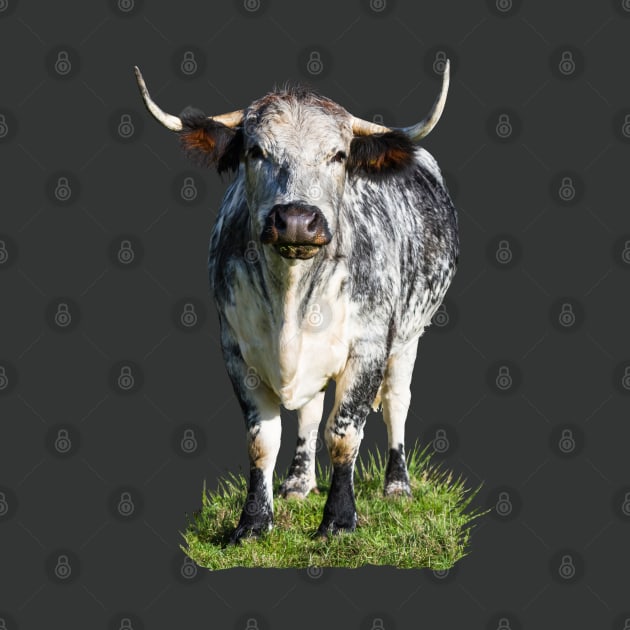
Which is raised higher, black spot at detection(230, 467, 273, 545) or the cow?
the cow

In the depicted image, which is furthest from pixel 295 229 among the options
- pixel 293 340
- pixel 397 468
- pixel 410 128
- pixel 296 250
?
pixel 397 468

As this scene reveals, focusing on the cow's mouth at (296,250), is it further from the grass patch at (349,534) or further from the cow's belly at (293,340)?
the grass patch at (349,534)

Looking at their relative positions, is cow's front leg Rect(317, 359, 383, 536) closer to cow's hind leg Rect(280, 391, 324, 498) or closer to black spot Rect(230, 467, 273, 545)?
black spot Rect(230, 467, 273, 545)

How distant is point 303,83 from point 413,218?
230 centimetres

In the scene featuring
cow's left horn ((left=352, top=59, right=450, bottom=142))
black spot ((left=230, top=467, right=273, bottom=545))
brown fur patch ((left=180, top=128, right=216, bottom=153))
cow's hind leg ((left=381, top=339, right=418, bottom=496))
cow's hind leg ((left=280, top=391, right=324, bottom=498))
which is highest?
cow's left horn ((left=352, top=59, right=450, bottom=142))

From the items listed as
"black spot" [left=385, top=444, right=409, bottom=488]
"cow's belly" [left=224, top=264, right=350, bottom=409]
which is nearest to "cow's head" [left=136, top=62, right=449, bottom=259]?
"cow's belly" [left=224, top=264, right=350, bottom=409]

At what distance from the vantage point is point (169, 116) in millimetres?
12102

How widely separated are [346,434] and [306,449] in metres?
1.78

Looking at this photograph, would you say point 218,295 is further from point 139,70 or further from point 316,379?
point 139,70

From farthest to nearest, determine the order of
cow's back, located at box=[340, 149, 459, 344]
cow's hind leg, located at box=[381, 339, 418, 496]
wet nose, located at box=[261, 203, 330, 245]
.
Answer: cow's hind leg, located at box=[381, 339, 418, 496]
cow's back, located at box=[340, 149, 459, 344]
wet nose, located at box=[261, 203, 330, 245]

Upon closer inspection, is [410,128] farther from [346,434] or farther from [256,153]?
[346,434]

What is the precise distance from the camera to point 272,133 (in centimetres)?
1185

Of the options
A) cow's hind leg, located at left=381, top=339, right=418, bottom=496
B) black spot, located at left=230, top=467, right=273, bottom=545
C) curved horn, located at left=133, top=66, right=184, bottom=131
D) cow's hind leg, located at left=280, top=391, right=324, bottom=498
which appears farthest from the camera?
cow's hind leg, located at left=381, top=339, right=418, bottom=496

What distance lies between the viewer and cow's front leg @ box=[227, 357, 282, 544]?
12.8 metres
